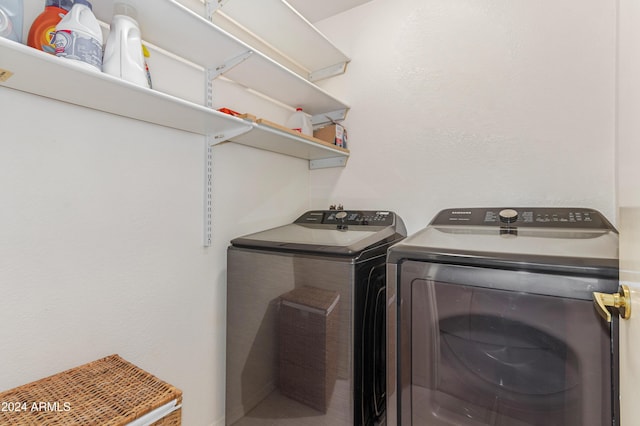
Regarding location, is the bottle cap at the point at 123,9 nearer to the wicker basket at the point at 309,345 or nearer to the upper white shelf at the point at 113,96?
the upper white shelf at the point at 113,96

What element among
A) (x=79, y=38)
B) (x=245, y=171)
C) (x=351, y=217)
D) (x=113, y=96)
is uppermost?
(x=79, y=38)

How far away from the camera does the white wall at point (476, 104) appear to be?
1347 mm

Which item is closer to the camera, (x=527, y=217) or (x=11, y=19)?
(x=11, y=19)

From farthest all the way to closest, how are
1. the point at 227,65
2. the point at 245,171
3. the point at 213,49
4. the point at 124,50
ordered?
the point at 245,171 → the point at 227,65 → the point at 213,49 → the point at 124,50

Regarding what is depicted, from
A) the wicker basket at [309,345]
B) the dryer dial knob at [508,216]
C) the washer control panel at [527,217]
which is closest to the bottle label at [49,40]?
the wicker basket at [309,345]

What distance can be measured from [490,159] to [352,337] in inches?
48.4

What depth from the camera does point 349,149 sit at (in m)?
2.03

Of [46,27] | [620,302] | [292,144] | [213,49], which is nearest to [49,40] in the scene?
[46,27]

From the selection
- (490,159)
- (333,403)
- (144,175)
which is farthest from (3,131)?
(490,159)

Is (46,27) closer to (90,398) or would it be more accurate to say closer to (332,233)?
(90,398)

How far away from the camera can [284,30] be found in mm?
1686

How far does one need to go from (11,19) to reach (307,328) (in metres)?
1.38

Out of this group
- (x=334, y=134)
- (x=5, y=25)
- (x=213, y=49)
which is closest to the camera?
(x=5, y=25)

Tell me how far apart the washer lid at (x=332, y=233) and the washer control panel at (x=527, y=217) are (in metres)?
0.28
